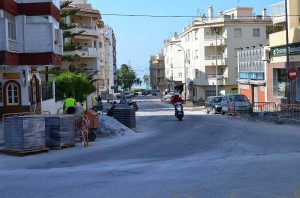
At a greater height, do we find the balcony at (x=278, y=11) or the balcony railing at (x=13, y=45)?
the balcony at (x=278, y=11)

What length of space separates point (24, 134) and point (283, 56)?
25.9 m

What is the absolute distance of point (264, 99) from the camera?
42250 millimetres

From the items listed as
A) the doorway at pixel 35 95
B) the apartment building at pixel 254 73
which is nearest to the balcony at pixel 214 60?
the apartment building at pixel 254 73

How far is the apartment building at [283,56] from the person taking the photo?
1288 inches

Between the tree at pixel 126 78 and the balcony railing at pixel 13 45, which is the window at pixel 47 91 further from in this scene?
the tree at pixel 126 78

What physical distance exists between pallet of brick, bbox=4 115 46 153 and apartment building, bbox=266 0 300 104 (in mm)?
21732

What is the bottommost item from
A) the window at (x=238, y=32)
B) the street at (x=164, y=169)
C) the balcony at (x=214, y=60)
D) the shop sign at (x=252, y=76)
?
the street at (x=164, y=169)

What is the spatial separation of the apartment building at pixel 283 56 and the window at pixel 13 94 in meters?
17.5

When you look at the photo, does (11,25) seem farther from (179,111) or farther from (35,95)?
(179,111)

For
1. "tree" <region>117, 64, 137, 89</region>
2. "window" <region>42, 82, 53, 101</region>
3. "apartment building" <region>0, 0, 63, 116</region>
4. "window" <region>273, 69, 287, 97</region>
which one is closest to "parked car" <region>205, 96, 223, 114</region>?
"window" <region>273, 69, 287, 97</region>

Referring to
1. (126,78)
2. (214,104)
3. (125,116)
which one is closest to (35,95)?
(125,116)

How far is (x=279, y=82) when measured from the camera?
37.8 meters

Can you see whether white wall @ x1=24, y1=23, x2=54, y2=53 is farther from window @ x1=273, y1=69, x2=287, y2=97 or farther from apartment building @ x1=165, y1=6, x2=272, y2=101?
apartment building @ x1=165, y1=6, x2=272, y2=101

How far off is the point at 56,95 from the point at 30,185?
2828 cm
